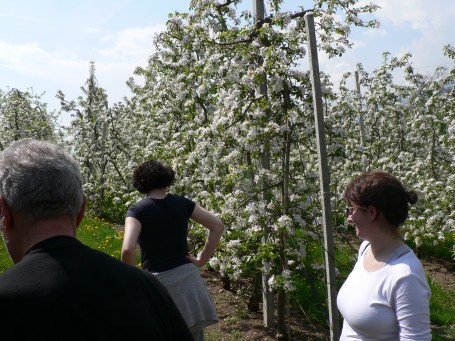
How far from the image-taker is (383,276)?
8.11ft

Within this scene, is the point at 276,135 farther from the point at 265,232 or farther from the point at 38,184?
the point at 38,184

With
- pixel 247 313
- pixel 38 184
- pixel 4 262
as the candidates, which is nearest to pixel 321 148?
pixel 38 184

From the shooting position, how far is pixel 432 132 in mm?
9781

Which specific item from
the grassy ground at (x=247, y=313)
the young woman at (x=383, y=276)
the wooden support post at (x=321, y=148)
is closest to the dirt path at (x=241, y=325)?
the grassy ground at (x=247, y=313)

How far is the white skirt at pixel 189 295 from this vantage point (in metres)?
3.87

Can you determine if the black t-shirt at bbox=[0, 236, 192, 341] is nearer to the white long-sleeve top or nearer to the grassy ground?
the white long-sleeve top

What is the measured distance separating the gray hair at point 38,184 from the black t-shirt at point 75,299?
0.10 meters

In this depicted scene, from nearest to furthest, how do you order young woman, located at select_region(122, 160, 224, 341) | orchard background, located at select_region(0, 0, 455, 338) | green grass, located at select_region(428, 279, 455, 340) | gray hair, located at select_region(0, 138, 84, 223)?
gray hair, located at select_region(0, 138, 84, 223) → young woman, located at select_region(122, 160, 224, 341) → orchard background, located at select_region(0, 0, 455, 338) → green grass, located at select_region(428, 279, 455, 340)

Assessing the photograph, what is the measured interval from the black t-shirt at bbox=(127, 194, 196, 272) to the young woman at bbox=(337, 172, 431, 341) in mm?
1483

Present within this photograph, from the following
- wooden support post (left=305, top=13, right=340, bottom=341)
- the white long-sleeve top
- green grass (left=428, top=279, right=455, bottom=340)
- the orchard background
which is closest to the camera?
the white long-sleeve top

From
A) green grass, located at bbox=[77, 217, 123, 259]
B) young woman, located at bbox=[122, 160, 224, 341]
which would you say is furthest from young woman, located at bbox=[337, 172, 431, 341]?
green grass, located at bbox=[77, 217, 123, 259]

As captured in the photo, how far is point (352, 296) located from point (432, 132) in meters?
7.80

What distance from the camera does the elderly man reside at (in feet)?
4.92

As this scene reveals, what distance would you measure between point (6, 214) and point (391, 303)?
1.53 m
